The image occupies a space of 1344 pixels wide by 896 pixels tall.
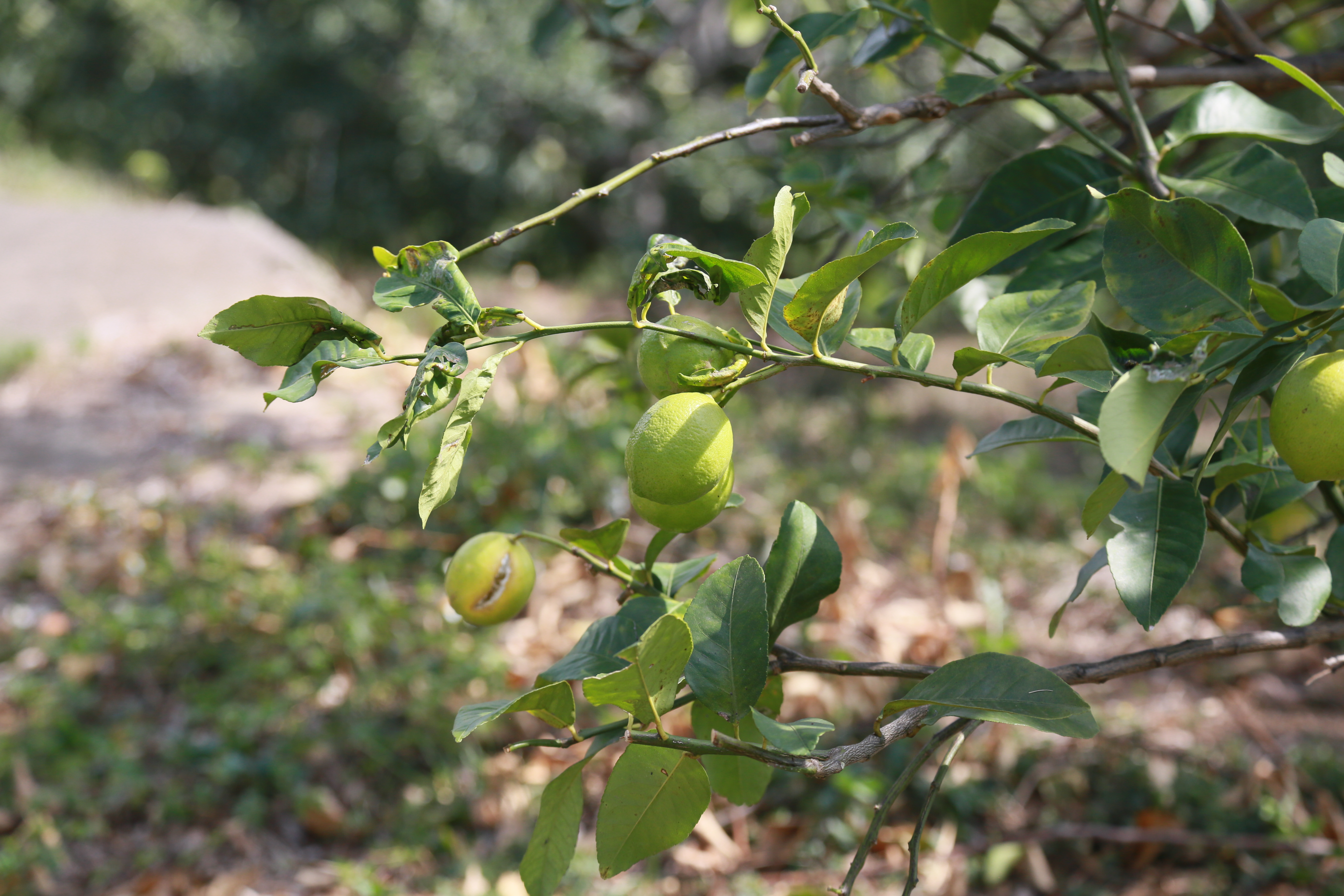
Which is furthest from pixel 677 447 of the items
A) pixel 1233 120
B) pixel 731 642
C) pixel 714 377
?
pixel 1233 120

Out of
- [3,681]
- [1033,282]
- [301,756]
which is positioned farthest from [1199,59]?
[3,681]

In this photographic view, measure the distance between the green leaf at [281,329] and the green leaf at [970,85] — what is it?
0.47 meters

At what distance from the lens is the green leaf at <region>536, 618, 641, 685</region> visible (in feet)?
1.90

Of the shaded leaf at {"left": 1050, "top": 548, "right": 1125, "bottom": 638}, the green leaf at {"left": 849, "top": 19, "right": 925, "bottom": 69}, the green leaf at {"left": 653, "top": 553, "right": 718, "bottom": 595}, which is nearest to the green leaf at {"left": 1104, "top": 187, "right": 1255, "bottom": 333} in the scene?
the shaded leaf at {"left": 1050, "top": 548, "right": 1125, "bottom": 638}

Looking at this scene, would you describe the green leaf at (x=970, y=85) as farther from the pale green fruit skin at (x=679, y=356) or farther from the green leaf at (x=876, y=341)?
the pale green fruit skin at (x=679, y=356)

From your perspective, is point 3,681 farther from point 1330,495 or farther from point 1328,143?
point 1328,143

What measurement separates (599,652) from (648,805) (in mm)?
117

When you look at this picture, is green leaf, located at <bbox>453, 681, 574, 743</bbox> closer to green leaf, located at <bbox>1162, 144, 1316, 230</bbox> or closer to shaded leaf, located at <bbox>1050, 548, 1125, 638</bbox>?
shaded leaf, located at <bbox>1050, 548, 1125, 638</bbox>

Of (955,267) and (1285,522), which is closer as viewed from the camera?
(955,267)

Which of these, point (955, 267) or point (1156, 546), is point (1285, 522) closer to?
point (1156, 546)

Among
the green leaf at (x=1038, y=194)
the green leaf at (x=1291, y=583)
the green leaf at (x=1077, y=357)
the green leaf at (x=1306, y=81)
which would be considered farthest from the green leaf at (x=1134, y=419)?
the green leaf at (x=1038, y=194)

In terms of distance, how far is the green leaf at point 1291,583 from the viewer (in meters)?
0.58

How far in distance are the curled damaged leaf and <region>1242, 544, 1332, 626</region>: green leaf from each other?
375 millimetres

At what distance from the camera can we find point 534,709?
1.69ft
